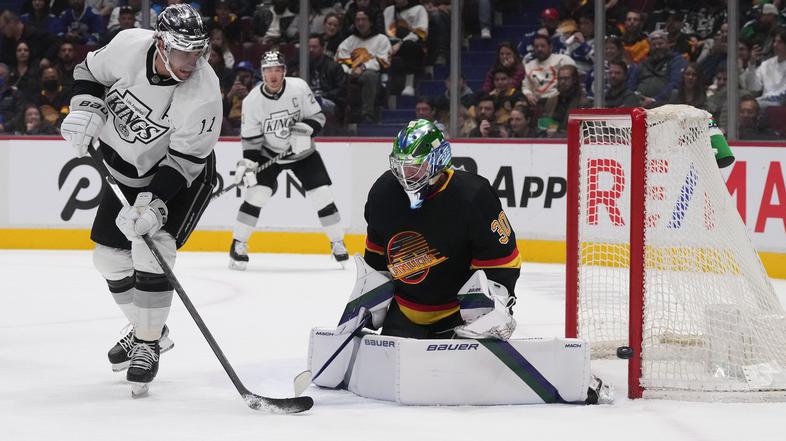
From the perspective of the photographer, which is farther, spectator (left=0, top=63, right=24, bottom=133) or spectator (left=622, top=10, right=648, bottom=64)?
spectator (left=0, top=63, right=24, bottom=133)

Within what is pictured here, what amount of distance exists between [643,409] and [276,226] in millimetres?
5375

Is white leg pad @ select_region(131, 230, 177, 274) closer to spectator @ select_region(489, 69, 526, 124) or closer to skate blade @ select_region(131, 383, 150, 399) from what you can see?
skate blade @ select_region(131, 383, 150, 399)

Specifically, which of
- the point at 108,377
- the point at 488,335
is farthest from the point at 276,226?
the point at 488,335

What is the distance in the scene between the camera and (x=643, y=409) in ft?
11.4

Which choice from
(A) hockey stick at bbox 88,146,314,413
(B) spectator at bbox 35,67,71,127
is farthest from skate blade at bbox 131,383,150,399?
(B) spectator at bbox 35,67,71,127

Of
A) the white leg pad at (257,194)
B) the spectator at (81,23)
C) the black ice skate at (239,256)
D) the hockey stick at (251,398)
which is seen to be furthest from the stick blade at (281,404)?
the spectator at (81,23)

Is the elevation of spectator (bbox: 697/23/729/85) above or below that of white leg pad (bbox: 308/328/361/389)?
above

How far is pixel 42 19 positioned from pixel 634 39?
15.0 feet

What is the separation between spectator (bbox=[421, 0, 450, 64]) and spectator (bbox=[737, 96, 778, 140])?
6.84 feet

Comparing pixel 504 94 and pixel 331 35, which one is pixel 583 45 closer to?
pixel 504 94

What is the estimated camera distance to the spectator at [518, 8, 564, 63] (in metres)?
8.34

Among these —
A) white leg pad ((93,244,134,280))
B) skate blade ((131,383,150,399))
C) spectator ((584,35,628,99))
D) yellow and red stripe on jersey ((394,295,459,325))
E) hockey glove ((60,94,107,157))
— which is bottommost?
skate blade ((131,383,150,399))

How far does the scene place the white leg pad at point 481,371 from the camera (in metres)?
3.44

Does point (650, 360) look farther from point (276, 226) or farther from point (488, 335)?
point (276, 226)
